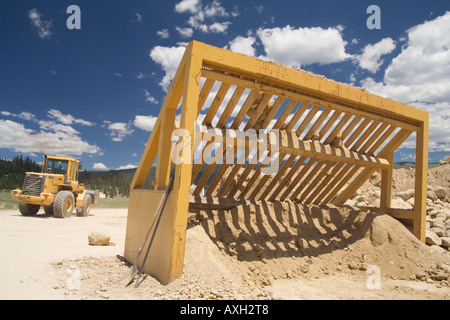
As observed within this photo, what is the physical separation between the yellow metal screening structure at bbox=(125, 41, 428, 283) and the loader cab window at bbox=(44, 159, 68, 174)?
1005cm

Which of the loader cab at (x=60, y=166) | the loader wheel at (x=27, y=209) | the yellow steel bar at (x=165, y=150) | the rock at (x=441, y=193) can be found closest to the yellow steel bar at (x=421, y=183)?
the rock at (x=441, y=193)

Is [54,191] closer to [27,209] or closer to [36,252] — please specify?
[27,209]

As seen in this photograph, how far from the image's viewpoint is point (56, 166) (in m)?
14.5

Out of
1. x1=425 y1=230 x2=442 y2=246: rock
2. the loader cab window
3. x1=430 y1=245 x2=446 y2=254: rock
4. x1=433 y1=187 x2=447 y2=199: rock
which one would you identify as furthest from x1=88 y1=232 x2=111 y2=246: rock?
x1=433 y1=187 x2=447 y2=199: rock

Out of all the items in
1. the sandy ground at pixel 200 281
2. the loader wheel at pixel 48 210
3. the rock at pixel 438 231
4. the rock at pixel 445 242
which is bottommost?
the loader wheel at pixel 48 210

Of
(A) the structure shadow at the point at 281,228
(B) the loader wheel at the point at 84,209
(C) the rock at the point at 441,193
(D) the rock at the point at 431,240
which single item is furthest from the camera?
(B) the loader wheel at the point at 84,209

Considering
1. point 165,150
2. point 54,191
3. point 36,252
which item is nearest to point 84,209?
point 54,191

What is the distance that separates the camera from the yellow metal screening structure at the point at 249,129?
13.0ft

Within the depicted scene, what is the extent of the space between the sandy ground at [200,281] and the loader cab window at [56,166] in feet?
28.3

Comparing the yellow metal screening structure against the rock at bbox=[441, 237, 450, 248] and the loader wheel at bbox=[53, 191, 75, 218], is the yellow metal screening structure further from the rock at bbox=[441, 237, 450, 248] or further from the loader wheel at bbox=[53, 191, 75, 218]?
the loader wheel at bbox=[53, 191, 75, 218]

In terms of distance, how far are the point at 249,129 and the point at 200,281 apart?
251 centimetres

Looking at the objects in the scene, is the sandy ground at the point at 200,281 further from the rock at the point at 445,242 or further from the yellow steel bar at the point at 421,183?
the rock at the point at 445,242

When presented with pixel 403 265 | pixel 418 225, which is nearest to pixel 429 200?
pixel 418 225

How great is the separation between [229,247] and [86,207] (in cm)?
1324
